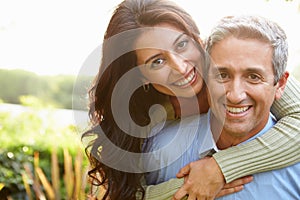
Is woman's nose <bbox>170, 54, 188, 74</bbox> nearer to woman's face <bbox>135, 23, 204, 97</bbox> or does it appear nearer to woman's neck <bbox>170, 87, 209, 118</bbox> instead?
woman's face <bbox>135, 23, 204, 97</bbox>

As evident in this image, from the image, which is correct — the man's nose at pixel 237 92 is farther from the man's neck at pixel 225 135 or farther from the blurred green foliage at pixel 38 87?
the blurred green foliage at pixel 38 87

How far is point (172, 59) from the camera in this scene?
8.94ft

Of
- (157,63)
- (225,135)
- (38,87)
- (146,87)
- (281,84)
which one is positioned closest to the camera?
(281,84)

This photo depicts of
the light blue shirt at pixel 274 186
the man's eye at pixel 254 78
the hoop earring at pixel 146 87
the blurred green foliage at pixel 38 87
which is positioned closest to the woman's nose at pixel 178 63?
the hoop earring at pixel 146 87

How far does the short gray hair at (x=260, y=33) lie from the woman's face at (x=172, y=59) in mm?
Answer: 225

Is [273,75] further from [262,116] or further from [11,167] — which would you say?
[11,167]

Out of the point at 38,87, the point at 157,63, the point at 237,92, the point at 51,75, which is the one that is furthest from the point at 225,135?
the point at 38,87

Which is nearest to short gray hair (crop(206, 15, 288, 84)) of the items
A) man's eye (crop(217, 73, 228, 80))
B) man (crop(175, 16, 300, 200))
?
man (crop(175, 16, 300, 200))

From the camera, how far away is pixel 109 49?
9.49 feet

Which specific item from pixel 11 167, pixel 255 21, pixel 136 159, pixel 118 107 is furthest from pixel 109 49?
pixel 11 167

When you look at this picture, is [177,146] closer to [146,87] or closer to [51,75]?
[146,87]

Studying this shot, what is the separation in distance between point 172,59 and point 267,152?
54 centimetres

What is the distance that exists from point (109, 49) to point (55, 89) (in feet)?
22.8

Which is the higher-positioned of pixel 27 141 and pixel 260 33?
pixel 260 33
